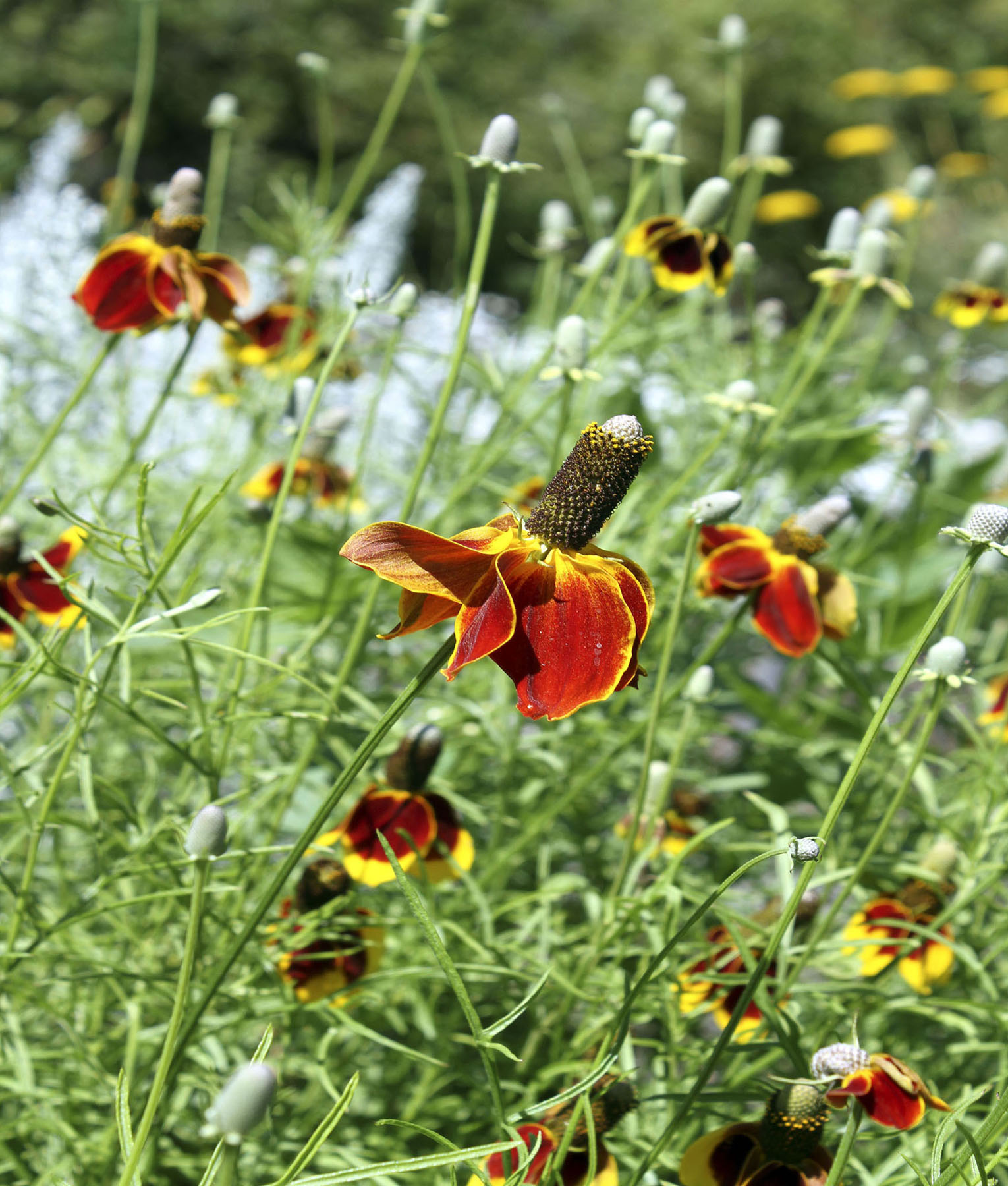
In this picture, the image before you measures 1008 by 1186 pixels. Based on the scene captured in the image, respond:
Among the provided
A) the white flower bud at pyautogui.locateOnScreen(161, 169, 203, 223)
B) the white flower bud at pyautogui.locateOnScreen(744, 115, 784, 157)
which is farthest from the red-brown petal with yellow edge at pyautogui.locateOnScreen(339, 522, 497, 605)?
the white flower bud at pyautogui.locateOnScreen(744, 115, 784, 157)

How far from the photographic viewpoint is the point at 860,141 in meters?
5.61

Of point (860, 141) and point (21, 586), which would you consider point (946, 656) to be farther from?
point (860, 141)

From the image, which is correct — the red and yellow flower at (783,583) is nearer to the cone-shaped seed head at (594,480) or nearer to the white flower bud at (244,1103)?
the cone-shaped seed head at (594,480)

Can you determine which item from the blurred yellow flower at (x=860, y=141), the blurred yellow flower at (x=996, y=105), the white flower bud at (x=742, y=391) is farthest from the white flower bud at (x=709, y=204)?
the blurred yellow flower at (x=860, y=141)

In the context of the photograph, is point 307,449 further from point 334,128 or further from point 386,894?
point 334,128

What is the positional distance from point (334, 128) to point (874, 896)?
442 cm

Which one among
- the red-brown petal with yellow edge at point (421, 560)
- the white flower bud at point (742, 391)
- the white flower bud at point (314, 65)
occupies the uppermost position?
the white flower bud at point (314, 65)

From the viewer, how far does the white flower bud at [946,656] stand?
662mm

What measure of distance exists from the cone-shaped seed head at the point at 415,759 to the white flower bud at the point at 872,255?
22.5 inches

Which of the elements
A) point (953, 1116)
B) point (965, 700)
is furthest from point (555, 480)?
point (965, 700)

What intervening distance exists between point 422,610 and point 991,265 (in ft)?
3.47

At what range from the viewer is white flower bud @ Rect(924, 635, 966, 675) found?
2.17 ft

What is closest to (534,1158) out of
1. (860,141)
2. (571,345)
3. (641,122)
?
(571,345)

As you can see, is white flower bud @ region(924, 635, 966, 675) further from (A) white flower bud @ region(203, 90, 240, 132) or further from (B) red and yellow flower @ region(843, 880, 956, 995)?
(A) white flower bud @ region(203, 90, 240, 132)
